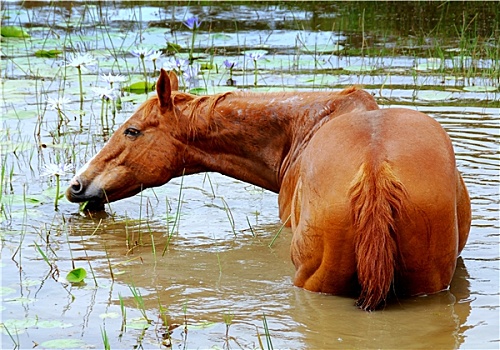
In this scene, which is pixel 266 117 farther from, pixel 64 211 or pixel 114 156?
pixel 64 211

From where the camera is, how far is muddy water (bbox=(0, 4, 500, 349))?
4344 millimetres

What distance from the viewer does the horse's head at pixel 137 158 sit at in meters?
6.13

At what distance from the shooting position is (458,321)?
443 centimetres

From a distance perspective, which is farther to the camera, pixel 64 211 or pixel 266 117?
pixel 64 211

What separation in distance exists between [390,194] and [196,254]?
1749 millimetres

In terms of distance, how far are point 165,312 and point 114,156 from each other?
1913 mm

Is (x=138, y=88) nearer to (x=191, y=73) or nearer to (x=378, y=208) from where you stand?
(x=191, y=73)

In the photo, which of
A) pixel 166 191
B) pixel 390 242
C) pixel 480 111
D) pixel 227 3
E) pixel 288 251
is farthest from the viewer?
pixel 227 3

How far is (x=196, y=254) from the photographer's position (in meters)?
5.69

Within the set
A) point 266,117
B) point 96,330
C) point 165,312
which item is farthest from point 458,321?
point 266,117

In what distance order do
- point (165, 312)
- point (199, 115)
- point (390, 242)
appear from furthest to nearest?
point (199, 115) → point (165, 312) → point (390, 242)

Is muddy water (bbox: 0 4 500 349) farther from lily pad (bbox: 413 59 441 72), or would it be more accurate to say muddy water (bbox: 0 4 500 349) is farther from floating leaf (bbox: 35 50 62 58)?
floating leaf (bbox: 35 50 62 58)

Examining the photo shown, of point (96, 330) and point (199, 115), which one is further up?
point (199, 115)

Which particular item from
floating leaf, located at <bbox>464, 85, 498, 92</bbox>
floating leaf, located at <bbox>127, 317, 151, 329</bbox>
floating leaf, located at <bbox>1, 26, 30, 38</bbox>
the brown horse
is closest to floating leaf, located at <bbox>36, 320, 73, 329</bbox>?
floating leaf, located at <bbox>127, 317, 151, 329</bbox>
